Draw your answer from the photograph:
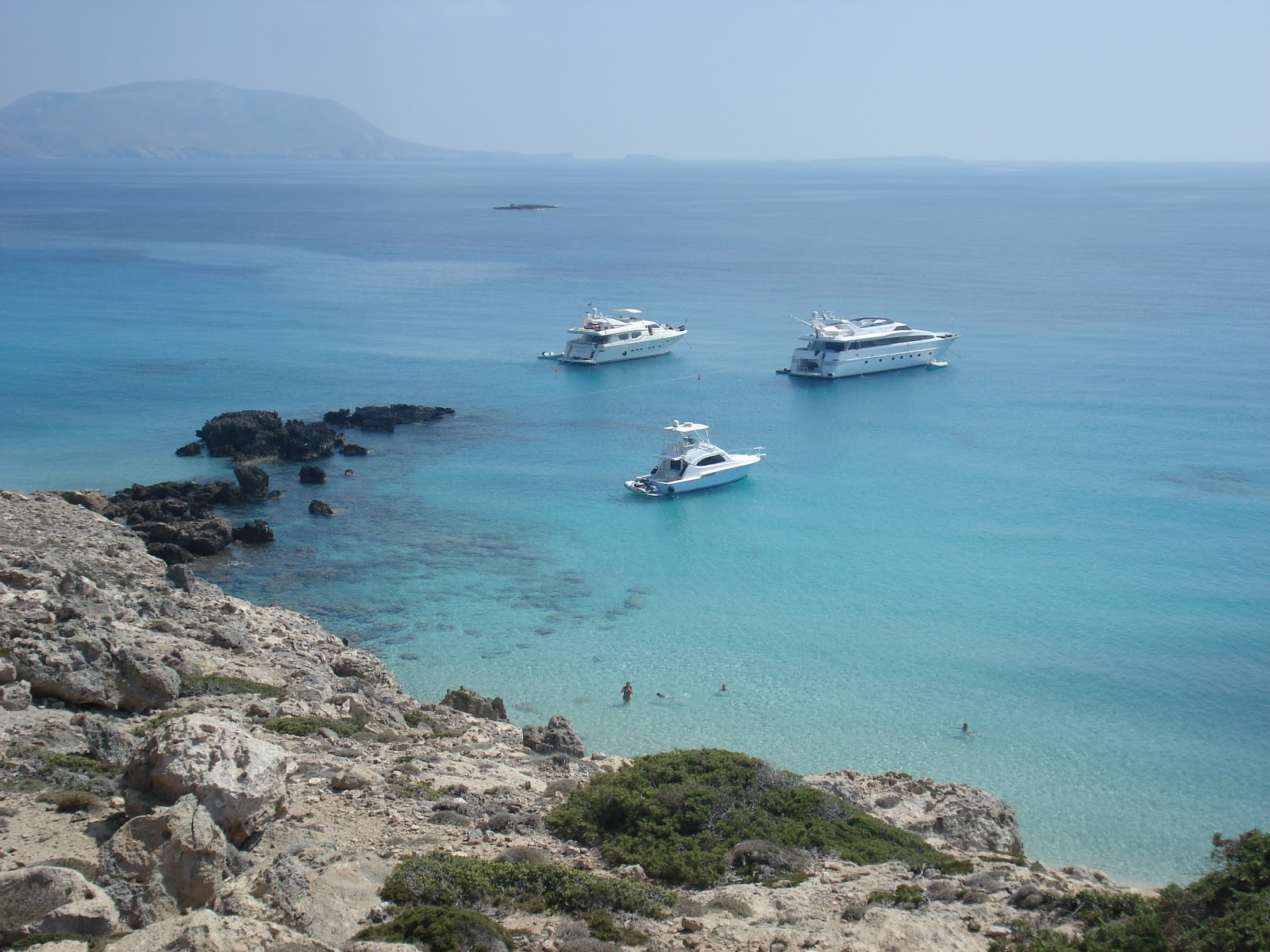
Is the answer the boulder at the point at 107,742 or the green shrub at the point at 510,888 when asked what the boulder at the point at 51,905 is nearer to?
the green shrub at the point at 510,888

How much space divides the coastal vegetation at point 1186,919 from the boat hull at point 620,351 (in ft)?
182

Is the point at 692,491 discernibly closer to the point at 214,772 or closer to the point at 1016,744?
the point at 1016,744

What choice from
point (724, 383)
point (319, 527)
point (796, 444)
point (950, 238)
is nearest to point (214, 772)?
point (319, 527)

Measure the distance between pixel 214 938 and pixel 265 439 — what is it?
38107 mm

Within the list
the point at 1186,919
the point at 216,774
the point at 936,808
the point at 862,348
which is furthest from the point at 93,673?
the point at 862,348

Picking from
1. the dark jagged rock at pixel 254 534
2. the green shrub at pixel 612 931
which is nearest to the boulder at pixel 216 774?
the green shrub at pixel 612 931

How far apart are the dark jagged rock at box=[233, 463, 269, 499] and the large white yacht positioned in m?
33.2

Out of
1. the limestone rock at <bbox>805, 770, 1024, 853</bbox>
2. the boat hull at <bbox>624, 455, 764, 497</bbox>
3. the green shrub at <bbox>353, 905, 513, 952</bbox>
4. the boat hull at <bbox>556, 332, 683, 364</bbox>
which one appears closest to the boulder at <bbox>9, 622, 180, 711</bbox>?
the green shrub at <bbox>353, 905, 513, 952</bbox>

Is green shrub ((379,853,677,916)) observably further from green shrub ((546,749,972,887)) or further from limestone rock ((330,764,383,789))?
limestone rock ((330,764,383,789))

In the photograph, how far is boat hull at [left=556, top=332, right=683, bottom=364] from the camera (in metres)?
65.8

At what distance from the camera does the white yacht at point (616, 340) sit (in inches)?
2594

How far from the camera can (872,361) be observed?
64.9m

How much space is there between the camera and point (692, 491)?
42656 mm

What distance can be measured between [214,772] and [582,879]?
4.26 m
